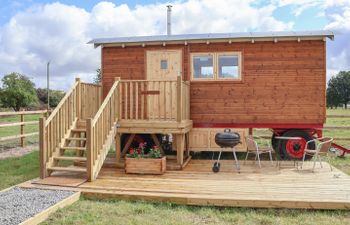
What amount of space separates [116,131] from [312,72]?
5544mm

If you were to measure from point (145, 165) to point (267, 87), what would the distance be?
421cm

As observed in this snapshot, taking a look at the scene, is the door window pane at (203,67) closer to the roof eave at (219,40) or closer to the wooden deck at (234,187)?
the roof eave at (219,40)

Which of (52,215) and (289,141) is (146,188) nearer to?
(52,215)

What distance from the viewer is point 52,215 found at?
4.92m

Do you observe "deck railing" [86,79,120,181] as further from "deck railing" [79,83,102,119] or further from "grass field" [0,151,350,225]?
"grass field" [0,151,350,225]

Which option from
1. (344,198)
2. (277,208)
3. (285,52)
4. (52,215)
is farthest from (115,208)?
(285,52)

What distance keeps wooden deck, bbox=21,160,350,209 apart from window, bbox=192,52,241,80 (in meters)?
2.78

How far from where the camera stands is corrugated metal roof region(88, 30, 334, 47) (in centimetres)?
901

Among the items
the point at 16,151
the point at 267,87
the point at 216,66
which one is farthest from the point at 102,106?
the point at 16,151

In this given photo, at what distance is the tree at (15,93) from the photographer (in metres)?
37.8

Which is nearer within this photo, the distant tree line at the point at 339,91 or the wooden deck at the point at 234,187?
the wooden deck at the point at 234,187

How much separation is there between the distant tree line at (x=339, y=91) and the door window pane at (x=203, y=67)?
6919cm

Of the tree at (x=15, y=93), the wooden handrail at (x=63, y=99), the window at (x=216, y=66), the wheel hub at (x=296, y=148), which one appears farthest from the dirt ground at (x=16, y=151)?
the tree at (x=15, y=93)

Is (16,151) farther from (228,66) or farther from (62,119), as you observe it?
(228,66)
